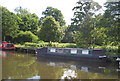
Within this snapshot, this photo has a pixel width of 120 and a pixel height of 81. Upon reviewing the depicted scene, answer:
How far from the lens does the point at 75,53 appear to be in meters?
16.6

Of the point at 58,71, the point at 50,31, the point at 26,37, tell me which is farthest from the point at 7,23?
the point at 58,71

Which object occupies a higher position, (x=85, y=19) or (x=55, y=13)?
(x=55, y=13)

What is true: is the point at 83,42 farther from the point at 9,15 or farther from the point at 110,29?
the point at 9,15

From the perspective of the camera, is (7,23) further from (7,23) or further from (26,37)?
(26,37)

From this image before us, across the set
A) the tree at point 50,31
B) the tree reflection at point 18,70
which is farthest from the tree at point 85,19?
the tree reflection at point 18,70

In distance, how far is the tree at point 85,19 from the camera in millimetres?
16984

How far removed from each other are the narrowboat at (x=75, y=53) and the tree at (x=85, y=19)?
200 cm

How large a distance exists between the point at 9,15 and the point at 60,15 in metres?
16.4

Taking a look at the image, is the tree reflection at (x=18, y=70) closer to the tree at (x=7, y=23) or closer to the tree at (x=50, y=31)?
the tree at (x=50, y=31)

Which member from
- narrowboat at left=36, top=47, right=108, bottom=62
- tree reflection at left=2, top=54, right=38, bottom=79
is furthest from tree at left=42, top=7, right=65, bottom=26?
tree reflection at left=2, top=54, right=38, bottom=79

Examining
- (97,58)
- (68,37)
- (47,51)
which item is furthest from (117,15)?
(68,37)

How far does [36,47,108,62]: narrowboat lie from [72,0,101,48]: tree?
6.57 ft

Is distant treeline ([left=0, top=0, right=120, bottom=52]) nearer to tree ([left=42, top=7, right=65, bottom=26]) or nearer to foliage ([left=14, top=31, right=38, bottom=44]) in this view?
foliage ([left=14, top=31, right=38, bottom=44])

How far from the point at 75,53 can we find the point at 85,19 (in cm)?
420
